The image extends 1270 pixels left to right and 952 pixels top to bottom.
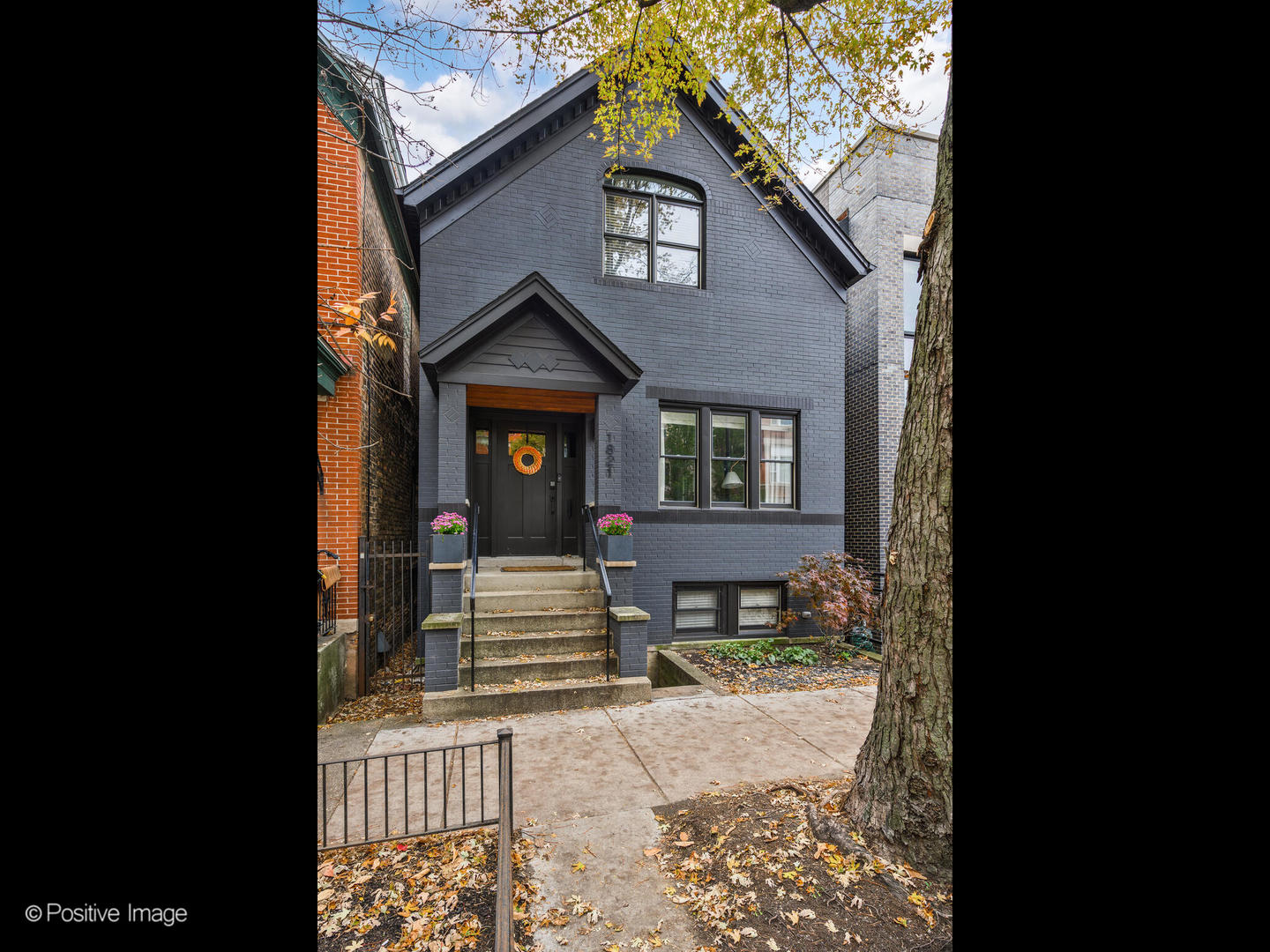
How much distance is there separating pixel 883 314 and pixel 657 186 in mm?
4711

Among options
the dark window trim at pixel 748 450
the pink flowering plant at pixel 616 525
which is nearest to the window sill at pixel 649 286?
the dark window trim at pixel 748 450

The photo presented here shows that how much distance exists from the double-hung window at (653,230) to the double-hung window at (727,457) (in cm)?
211

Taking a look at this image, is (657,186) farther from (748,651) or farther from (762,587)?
(748,651)

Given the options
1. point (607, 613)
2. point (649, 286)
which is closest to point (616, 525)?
point (607, 613)

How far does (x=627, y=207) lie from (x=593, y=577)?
215 inches

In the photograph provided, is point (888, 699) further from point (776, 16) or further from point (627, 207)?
point (627, 207)

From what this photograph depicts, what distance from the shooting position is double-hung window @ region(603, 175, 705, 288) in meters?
8.40

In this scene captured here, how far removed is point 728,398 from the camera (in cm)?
862

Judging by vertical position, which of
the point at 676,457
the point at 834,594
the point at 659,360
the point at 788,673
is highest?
the point at 659,360

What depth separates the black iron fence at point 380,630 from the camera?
6289 millimetres
